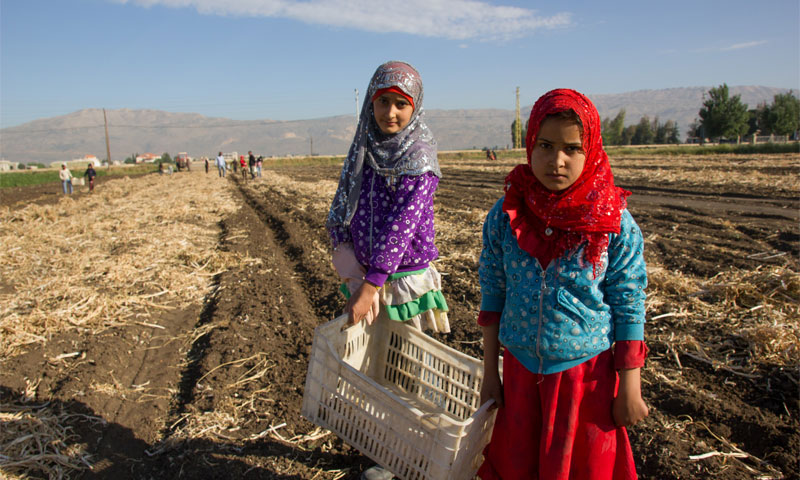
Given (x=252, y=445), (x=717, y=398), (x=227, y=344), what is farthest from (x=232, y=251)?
(x=717, y=398)

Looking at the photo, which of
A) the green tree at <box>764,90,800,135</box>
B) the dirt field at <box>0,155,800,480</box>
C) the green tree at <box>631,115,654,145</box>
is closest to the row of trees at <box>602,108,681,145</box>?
the green tree at <box>631,115,654,145</box>

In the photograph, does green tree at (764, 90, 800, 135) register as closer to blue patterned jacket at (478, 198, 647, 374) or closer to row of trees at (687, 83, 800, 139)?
row of trees at (687, 83, 800, 139)

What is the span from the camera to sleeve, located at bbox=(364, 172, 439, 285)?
2.01m

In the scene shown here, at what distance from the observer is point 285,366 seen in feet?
12.3

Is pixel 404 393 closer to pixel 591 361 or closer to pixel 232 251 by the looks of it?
pixel 591 361

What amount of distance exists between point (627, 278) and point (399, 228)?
2.91 feet

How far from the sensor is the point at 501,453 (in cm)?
169

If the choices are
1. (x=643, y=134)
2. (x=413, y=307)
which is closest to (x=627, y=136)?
(x=643, y=134)

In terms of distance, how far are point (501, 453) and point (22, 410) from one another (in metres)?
3.32

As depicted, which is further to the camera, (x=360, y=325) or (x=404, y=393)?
(x=404, y=393)

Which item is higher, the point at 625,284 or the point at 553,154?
the point at 553,154

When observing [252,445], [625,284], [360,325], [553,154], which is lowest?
[252,445]

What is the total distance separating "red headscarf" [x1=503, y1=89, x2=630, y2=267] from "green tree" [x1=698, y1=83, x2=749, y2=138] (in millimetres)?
66205

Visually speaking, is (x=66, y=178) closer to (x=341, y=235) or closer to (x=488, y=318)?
(x=341, y=235)
